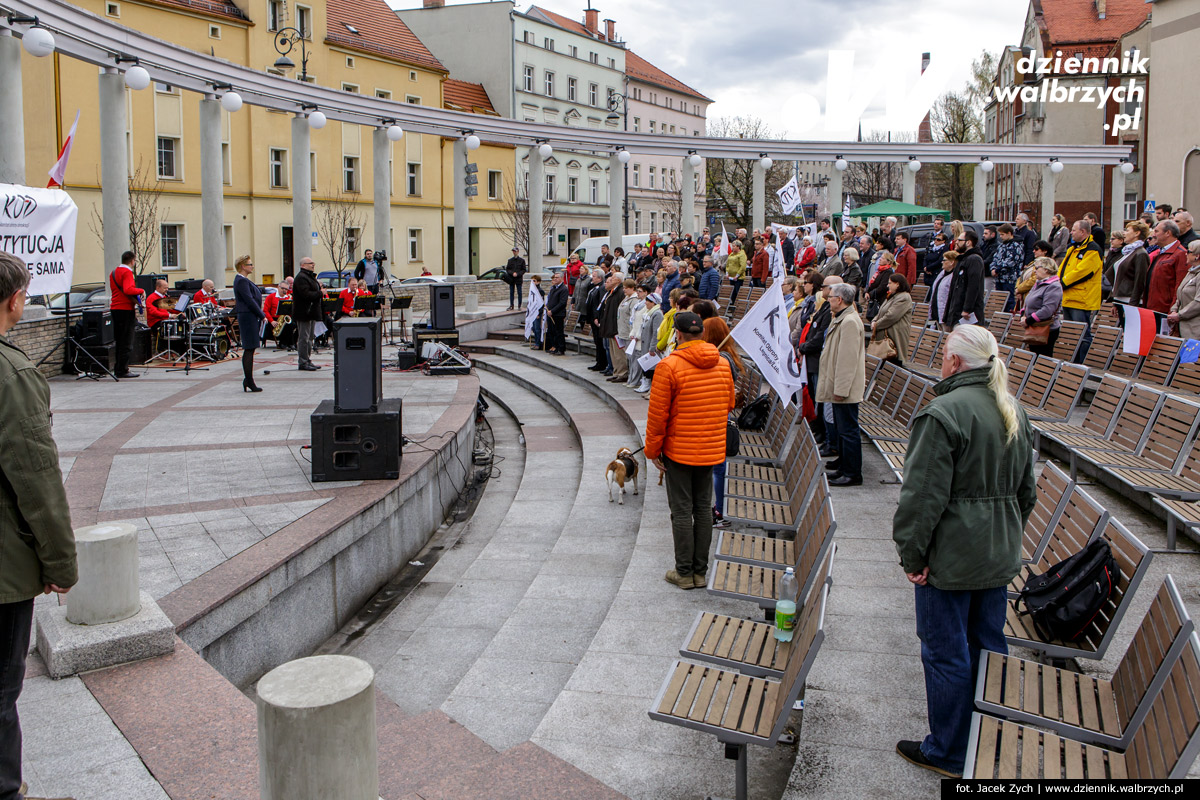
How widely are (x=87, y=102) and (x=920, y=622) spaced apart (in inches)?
1477

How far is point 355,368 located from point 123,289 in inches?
341

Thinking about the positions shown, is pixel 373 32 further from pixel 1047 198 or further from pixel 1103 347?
pixel 1103 347

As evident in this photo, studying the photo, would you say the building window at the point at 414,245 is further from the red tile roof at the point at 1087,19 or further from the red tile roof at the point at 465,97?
the red tile roof at the point at 1087,19

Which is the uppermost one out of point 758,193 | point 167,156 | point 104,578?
point 167,156

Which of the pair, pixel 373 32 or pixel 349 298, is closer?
pixel 349 298

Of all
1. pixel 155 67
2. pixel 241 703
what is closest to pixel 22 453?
pixel 241 703

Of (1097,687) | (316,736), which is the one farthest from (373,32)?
(316,736)

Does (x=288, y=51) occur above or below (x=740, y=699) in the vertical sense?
above

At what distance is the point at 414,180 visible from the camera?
52.2 metres

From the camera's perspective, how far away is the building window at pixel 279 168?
4372 cm

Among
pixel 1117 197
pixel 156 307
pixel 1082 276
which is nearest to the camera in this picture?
pixel 1082 276

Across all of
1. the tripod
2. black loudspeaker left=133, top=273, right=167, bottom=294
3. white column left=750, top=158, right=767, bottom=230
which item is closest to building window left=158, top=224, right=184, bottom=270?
black loudspeaker left=133, top=273, right=167, bottom=294

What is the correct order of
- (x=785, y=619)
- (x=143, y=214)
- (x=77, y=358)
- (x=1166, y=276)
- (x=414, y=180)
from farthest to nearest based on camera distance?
1. (x=414, y=180)
2. (x=143, y=214)
3. (x=77, y=358)
4. (x=1166, y=276)
5. (x=785, y=619)

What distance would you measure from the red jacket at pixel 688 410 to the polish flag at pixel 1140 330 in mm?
5936
